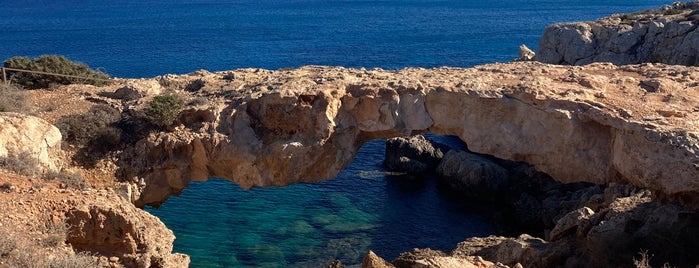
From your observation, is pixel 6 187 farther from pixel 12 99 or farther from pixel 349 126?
pixel 349 126

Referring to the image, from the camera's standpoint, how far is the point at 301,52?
214 ft

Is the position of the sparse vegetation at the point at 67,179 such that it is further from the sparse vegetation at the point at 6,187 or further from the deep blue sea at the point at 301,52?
the deep blue sea at the point at 301,52

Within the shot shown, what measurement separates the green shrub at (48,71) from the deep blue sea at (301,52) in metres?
7.94

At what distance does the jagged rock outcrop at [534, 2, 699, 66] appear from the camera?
4234cm

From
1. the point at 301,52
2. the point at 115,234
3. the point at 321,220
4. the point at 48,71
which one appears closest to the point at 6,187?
the point at 115,234

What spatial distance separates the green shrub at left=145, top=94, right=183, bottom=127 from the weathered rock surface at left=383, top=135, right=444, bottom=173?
19993mm

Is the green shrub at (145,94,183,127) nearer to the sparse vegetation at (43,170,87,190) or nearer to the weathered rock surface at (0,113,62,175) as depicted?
the weathered rock surface at (0,113,62,175)

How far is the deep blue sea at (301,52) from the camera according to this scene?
27516mm

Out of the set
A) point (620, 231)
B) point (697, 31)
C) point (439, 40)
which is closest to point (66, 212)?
point (620, 231)

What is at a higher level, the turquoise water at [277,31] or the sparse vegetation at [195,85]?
the sparse vegetation at [195,85]

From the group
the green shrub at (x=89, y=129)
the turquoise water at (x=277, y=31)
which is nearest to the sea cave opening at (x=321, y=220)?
the green shrub at (x=89, y=129)

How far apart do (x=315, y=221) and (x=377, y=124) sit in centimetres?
1217

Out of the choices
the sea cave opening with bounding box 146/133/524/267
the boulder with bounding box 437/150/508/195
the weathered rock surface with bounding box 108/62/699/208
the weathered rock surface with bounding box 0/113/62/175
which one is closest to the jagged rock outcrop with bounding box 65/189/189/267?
the weathered rock surface with bounding box 0/113/62/175

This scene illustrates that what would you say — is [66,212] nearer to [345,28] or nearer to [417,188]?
[417,188]
